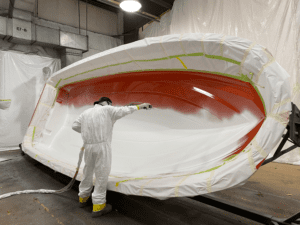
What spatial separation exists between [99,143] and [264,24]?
338cm

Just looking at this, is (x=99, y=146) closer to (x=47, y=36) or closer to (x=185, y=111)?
(x=185, y=111)

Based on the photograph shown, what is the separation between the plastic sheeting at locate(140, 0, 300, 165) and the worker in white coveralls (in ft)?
8.57

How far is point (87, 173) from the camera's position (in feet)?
6.28

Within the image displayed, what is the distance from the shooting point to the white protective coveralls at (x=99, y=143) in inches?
71.2

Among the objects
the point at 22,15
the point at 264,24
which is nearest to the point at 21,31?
the point at 22,15

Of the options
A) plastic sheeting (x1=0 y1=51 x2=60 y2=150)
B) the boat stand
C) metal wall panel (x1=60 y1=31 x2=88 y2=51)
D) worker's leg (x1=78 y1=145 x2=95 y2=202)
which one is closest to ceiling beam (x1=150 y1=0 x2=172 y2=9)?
metal wall panel (x1=60 y1=31 x2=88 y2=51)

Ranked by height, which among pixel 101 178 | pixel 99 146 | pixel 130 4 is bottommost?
pixel 101 178

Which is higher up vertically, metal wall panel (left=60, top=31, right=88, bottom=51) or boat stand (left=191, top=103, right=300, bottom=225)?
metal wall panel (left=60, top=31, right=88, bottom=51)

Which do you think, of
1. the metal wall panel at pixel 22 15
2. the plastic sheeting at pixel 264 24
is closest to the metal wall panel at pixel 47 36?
the metal wall panel at pixel 22 15

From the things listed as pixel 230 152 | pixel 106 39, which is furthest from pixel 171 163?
pixel 106 39

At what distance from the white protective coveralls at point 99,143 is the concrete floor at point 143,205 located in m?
0.29

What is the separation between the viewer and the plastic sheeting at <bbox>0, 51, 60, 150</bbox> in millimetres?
4594

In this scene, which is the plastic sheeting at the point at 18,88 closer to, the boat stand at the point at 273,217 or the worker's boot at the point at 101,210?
the worker's boot at the point at 101,210

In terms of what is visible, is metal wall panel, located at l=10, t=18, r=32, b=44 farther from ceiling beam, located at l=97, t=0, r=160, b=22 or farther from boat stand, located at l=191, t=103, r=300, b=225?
boat stand, located at l=191, t=103, r=300, b=225
